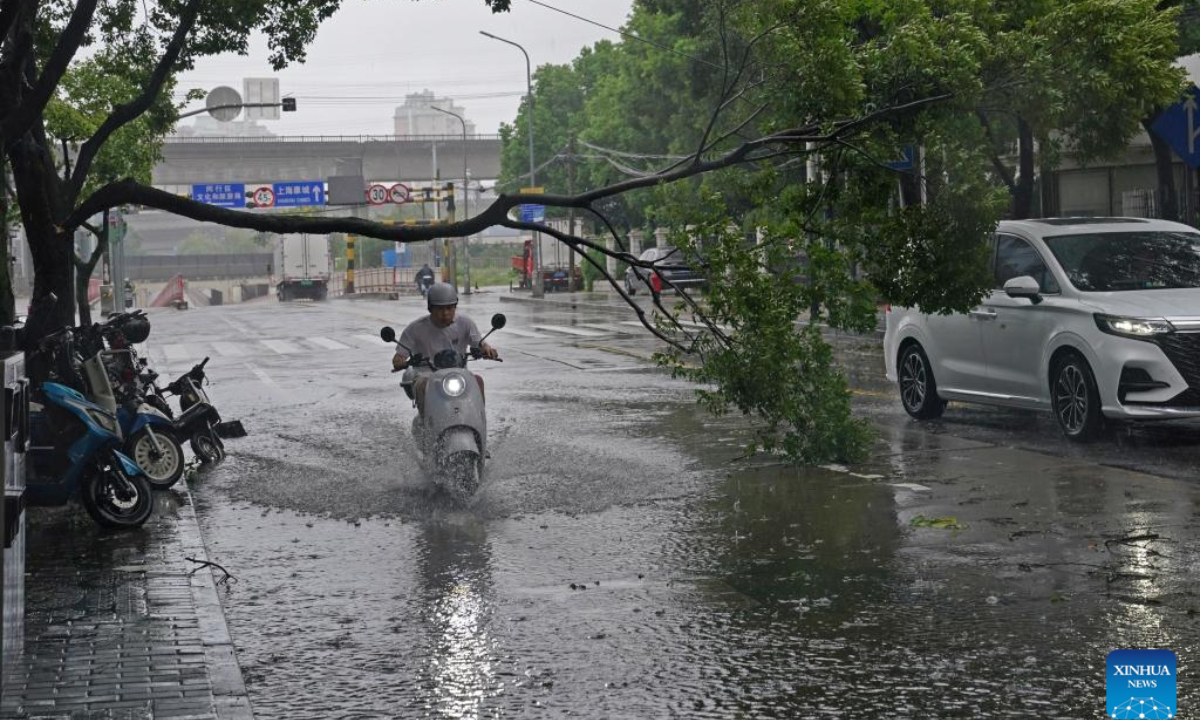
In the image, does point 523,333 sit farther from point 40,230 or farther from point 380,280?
point 380,280

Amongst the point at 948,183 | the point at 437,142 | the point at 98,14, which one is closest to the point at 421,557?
the point at 948,183

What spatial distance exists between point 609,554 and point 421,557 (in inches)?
43.8

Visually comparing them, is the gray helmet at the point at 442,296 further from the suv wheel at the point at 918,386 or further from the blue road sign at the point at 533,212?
the blue road sign at the point at 533,212

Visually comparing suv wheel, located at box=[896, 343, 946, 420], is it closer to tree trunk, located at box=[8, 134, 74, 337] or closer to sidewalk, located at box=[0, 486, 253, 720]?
sidewalk, located at box=[0, 486, 253, 720]

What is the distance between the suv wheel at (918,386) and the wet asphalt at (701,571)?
10.9 inches

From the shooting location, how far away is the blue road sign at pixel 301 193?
7769cm

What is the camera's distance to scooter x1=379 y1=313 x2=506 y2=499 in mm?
10883

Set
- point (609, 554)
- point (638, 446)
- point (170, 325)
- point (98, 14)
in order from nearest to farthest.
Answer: point (609, 554)
point (638, 446)
point (98, 14)
point (170, 325)

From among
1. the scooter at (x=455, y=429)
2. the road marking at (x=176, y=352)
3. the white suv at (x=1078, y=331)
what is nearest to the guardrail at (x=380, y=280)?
the road marking at (x=176, y=352)

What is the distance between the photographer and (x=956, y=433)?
14188 millimetres

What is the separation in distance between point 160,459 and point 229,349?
20.0 meters

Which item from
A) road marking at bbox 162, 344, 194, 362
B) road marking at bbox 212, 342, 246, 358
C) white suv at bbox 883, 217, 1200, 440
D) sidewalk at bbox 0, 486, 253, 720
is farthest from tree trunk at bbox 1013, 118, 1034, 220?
sidewalk at bbox 0, 486, 253, 720

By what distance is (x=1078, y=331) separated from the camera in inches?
508

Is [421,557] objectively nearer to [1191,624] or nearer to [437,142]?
[1191,624]
